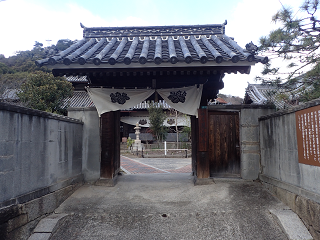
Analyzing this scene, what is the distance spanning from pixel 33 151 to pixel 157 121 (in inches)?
806

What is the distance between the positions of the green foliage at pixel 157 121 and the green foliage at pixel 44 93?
10.9 m

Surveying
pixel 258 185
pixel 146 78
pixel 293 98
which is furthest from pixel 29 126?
pixel 293 98

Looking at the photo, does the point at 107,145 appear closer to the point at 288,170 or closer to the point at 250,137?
the point at 250,137

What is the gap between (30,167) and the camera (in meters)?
4.32

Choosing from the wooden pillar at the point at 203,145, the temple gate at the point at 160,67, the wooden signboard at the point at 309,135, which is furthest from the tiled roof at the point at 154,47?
the wooden pillar at the point at 203,145

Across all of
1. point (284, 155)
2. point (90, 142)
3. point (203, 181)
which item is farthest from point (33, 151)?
point (284, 155)

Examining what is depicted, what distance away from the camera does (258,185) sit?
6.11 m

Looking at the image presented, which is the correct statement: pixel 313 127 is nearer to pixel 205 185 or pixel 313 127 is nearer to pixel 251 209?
pixel 251 209

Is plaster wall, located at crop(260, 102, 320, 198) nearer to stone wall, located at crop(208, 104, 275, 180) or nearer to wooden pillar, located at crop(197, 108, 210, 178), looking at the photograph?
stone wall, located at crop(208, 104, 275, 180)

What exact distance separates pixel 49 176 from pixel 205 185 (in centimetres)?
404

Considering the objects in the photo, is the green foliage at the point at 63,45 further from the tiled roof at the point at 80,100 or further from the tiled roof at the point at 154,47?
the tiled roof at the point at 154,47

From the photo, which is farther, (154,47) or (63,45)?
(63,45)

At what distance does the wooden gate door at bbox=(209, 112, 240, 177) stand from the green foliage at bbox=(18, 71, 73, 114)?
36.4ft

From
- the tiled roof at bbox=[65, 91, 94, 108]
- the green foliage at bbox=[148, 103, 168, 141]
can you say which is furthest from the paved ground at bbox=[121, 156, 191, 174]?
the tiled roof at bbox=[65, 91, 94, 108]
